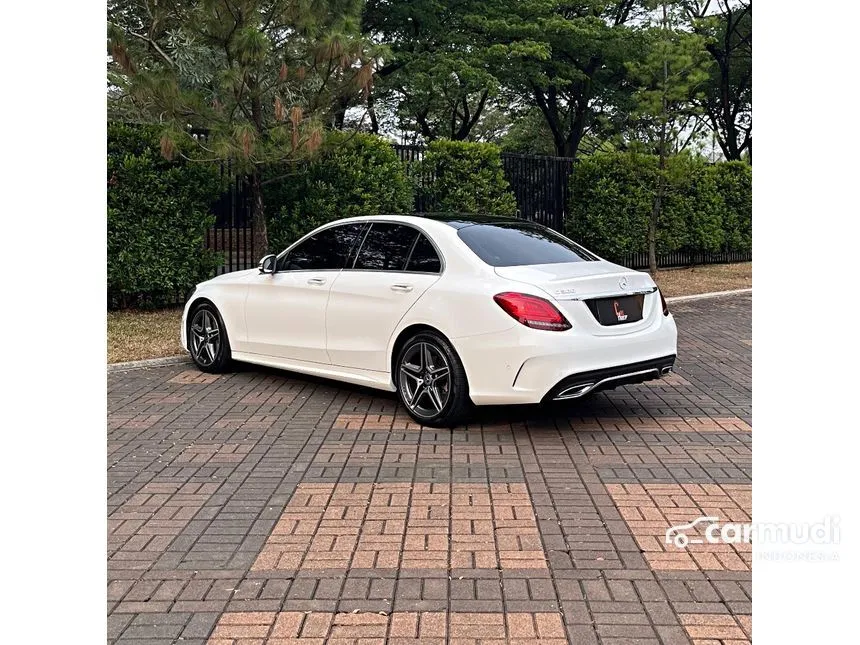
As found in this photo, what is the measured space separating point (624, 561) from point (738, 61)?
125 ft

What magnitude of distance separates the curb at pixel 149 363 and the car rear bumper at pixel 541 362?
4.39 meters

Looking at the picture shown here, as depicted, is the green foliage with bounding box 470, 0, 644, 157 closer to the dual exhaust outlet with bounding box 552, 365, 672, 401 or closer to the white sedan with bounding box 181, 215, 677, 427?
the white sedan with bounding box 181, 215, 677, 427

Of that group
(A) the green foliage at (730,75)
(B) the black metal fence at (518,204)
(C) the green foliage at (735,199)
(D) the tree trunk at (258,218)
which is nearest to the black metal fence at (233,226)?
(B) the black metal fence at (518,204)

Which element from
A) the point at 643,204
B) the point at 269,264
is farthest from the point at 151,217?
the point at 643,204

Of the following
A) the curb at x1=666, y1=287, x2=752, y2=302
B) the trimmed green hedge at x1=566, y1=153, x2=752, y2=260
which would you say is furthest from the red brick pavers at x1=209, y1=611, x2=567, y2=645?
the trimmed green hedge at x1=566, y1=153, x2=752, y2=260

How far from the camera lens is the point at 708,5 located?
3309 cm

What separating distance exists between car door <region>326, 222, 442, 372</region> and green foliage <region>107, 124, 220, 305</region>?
21.6ft

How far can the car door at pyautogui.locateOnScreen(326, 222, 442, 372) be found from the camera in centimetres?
684

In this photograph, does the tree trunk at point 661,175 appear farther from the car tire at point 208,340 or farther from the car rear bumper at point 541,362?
the car rear bumper at point 541,362

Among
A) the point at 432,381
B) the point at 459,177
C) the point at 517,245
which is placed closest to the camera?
the point at 432,381

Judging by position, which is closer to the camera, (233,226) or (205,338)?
(205,338)

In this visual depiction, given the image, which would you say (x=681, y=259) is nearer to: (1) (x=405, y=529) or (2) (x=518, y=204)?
(2) (x=518, y=204)

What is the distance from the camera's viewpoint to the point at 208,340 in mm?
8922

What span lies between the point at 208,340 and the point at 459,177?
332 inches
